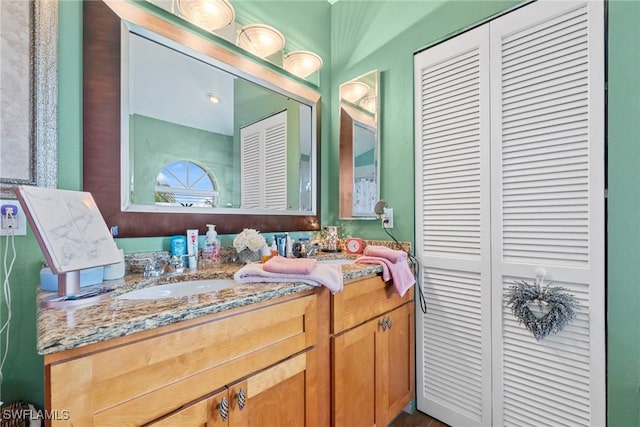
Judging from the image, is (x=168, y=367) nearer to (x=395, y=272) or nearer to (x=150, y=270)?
(x=150, y=270)

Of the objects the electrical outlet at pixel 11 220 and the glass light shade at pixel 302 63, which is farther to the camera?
the glass light shade at pixel 302 63

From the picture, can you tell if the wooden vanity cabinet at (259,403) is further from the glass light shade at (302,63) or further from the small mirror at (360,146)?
the glass light shade at (302,63)

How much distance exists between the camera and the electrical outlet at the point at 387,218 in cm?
182

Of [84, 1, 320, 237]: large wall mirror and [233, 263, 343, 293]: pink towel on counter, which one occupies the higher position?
[84, 1, 320, 237]: large wall mirror

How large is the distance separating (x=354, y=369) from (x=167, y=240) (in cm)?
104

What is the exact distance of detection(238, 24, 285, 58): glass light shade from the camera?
1.63 m

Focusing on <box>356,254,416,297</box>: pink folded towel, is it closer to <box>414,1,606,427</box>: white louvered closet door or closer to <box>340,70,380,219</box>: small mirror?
<box>414,1,606,427</box>: white louvered closet door

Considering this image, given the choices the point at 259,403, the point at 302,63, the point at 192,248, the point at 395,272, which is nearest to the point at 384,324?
the point at 395,272

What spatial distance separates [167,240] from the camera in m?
1.33

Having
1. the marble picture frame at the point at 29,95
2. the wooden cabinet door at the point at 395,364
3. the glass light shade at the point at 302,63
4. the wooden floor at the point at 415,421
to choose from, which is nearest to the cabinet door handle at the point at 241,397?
the wooden cabinet door at the point at 395,364

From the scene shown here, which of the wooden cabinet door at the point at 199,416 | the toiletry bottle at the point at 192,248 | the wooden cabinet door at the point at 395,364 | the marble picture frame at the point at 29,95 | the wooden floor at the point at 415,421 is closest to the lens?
the wooden cabinet door at the point at 199,416

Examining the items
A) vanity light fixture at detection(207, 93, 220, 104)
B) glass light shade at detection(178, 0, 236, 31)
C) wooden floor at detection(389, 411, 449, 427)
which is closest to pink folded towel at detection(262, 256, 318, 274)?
vanity light fixture at detection(207, 93, 220, 104)

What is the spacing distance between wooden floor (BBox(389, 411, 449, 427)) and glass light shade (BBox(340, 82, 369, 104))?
2020 mm

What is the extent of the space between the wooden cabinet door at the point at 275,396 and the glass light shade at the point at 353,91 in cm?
166
